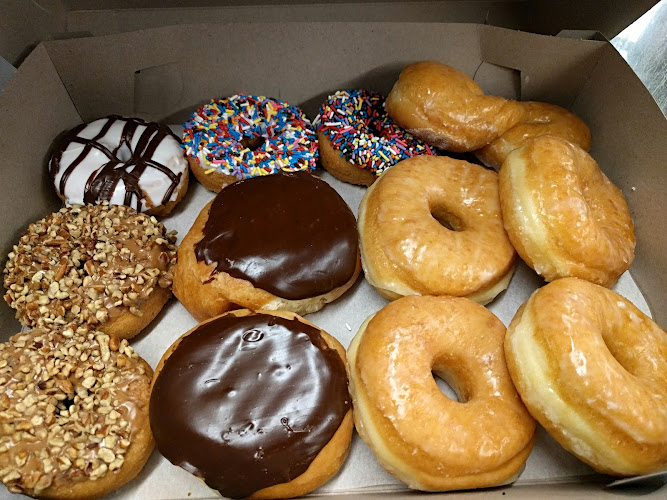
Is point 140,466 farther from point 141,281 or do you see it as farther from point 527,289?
point 527,289

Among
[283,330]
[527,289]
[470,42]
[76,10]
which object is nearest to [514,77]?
[470,42]

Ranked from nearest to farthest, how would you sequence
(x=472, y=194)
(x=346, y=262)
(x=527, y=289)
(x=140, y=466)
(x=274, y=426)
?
(x=274, y=426)
(x=140, y=466)
(x=346, y=262)
(x=472, y=194)
(x=527, y=289)

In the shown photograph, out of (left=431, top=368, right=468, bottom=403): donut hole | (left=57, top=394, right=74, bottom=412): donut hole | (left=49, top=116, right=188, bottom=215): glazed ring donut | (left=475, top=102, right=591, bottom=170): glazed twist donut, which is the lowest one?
(left=431, top=368, right=468, bottom=403): donut hole

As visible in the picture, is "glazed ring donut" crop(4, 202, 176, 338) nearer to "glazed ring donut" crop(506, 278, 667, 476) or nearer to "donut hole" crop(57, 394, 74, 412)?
"donut hole" crop(57, 394, 74, 412)

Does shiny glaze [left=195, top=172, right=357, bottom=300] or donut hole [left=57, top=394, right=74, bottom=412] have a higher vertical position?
shiny glaze [left=195, top=172, right=357, bottom=300]

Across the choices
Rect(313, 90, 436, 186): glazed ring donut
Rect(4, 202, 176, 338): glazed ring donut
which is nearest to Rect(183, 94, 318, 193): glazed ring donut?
Rect(313, 90, 436, 186): glazed ring donut

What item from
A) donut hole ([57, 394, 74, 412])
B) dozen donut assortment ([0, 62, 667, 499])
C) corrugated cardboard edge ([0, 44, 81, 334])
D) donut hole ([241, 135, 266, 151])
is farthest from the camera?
donut hole ([241, 135, 266, 151])
